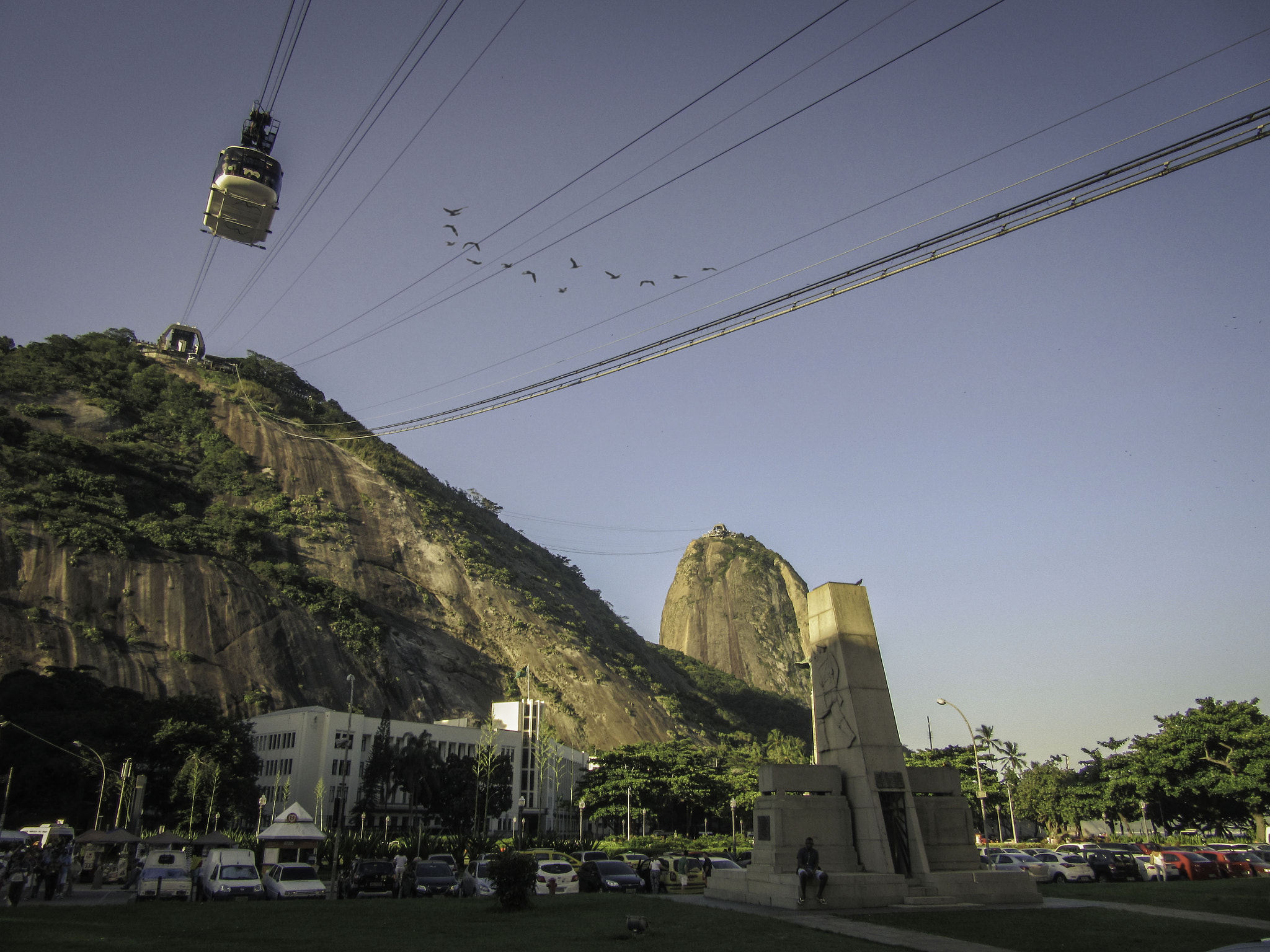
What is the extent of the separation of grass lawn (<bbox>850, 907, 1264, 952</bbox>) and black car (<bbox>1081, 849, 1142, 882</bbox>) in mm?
14238

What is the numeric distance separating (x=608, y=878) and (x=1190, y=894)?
16.0m

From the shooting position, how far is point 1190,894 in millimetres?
20469

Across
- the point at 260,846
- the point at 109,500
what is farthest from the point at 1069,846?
the point at 109,500

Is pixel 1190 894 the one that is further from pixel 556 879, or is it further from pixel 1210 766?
pixel 1210 766

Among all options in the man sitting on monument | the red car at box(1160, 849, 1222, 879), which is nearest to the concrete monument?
the man sitting on monument

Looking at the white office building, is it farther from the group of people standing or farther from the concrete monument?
the concrete monument

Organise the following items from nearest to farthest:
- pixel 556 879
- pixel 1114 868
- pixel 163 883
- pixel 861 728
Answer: pixel 861 728
pixel 163 883
pixel 556 879
pixel 1114 868

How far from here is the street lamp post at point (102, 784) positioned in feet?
134

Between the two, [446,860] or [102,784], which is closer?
[446,860]

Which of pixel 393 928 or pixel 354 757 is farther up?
pixel 354 757

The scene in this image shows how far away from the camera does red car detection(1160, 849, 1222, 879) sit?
2758 centimetres

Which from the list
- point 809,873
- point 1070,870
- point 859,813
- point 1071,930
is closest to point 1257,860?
point 1070,870

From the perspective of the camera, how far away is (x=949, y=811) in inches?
819

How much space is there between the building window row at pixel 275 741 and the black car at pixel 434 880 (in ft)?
123
